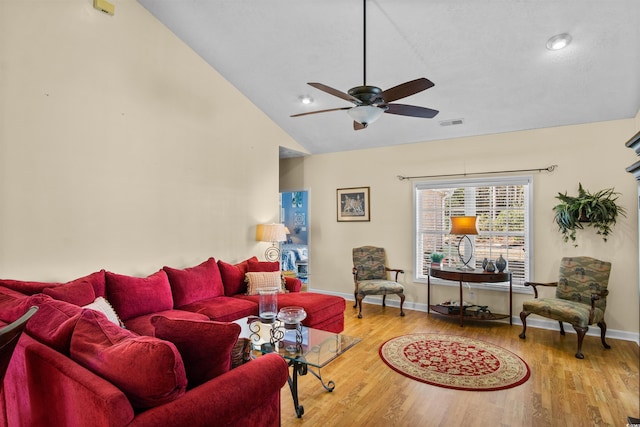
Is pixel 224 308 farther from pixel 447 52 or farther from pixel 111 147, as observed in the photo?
pixel 447 52

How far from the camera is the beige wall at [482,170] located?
425 centimetres

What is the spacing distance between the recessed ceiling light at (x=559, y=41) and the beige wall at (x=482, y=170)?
1651mm

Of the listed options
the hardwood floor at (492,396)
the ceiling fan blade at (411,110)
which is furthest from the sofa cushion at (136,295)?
the ceiling fan blade at (411,110)

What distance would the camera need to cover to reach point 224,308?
367 cm

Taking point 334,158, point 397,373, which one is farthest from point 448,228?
point 397,373

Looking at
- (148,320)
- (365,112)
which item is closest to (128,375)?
(148,320)

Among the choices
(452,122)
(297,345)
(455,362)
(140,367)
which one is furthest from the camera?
(452,122)

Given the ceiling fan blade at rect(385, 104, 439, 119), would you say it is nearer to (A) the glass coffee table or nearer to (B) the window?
(A) the glass coffee table

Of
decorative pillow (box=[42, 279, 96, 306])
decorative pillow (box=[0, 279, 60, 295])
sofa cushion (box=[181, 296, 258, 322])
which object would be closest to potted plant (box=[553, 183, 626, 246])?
sofa cushion (box=[181, 296, 258, 322])

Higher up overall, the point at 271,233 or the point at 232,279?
the point at 271,233

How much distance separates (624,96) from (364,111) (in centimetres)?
Result: 311

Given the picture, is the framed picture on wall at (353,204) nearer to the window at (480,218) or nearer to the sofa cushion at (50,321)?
the window at (480,218)

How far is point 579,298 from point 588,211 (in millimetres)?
1011

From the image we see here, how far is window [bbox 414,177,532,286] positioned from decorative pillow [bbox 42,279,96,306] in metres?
4.30
